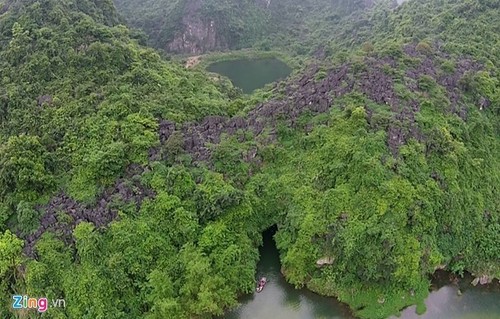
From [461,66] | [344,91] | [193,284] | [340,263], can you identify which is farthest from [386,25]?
[193,284]

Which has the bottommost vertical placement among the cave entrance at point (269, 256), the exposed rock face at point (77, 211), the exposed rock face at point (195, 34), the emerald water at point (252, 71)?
the cave entrance at point (269, 256)

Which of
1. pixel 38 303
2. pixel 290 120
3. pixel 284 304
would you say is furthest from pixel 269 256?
pixel 38 303

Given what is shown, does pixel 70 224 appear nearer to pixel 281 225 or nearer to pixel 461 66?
pixel 281 225

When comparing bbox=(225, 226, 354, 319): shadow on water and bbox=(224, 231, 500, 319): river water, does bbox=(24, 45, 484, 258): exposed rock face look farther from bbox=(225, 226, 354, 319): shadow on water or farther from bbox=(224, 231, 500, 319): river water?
bbox=(225, 226, 354, 319): shadow on water

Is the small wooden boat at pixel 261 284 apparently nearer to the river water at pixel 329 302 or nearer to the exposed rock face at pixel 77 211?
the river water at pixel 329 302

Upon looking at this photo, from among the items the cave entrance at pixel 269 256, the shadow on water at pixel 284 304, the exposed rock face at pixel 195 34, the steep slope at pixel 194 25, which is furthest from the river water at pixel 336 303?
the steep slope at pixel 194 25

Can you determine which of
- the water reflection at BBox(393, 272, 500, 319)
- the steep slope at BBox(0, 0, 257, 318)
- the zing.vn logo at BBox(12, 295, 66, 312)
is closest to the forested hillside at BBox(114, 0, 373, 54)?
the steep slope at BBox(0, 0, 257, 318)
